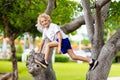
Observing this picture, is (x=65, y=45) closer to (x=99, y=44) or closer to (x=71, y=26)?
(x=99, y=44)

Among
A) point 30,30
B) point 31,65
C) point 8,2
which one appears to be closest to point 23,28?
point 30,30

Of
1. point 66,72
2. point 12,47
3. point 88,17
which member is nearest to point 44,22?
point 88,17

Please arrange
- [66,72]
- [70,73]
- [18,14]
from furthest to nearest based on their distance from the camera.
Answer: [66,72] → [70,73] → [18,14]

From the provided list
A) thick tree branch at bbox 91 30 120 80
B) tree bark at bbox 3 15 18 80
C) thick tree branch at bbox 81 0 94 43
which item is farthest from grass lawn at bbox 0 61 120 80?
thick tree branch at bbox 91 30 120 80

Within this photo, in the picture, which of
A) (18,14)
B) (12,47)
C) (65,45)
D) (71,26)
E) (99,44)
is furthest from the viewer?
(12,47)

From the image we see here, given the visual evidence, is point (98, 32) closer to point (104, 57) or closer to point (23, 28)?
point (104, 57)

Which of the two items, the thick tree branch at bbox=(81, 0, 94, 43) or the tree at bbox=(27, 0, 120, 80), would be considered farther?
the thick tree branch at bbox=(81, 0, 94, 43)

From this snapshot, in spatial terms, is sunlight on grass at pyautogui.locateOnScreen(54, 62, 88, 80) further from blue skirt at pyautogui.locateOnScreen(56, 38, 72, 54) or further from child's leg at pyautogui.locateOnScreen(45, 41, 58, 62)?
blue skirt at pyautogui.locateOnScreen(56, 38, 72, 54)

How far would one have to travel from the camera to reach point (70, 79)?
19594 millimetres

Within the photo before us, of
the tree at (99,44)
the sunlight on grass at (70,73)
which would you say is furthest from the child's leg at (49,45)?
the sunlight on grass at (70,73)

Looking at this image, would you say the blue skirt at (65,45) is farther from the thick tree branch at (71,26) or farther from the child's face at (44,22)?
the thick tree branch at (71,26)

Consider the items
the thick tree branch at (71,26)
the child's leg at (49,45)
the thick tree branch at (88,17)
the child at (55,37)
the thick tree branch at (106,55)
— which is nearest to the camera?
the child at (55,37)

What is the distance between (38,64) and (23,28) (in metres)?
9.50

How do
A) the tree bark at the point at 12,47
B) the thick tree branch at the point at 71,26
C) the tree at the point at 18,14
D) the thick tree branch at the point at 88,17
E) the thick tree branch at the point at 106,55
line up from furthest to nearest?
1. the tree bark at the point at 12,47
2. the tree at the point at 18,14
3. the thick tree branch at the point at 71,26
4. the thick tree branch at the point at 88,17
5. the thick tree branch at the point at 106,55
